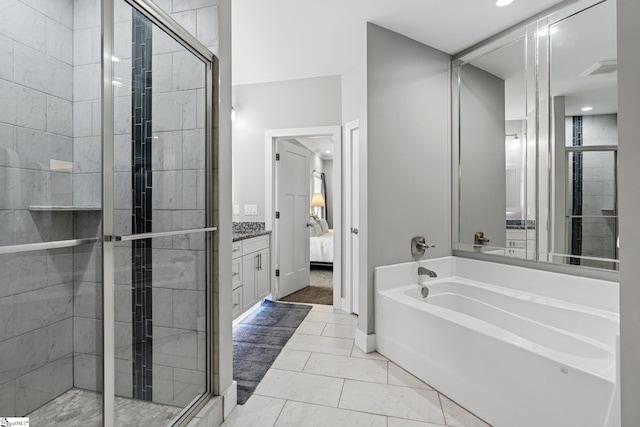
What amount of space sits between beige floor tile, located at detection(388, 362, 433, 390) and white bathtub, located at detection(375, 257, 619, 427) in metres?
0.04

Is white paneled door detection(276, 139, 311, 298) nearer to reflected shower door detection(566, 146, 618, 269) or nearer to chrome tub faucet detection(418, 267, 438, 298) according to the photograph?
chrome tub faucet detection(418, 267, 438, 298)

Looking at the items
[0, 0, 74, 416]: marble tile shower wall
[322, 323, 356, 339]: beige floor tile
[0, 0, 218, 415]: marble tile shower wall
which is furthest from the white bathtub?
[0, 0, 74, 416]: marble tile shower wall

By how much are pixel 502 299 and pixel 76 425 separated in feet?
8.64

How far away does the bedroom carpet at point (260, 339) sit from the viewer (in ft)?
6.93

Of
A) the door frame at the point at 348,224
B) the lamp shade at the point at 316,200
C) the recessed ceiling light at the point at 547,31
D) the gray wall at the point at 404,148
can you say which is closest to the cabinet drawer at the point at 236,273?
Answer: the door frame at the point at 348,224

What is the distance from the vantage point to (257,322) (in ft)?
10.1

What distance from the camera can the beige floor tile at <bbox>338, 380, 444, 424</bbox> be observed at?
172 centimetres

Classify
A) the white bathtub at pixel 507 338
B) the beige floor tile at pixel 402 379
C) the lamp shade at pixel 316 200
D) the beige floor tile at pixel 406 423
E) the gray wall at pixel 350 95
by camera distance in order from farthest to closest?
the lamp shade at pixel 316 200 < the gray wall at pixel 350 95 < the beige floor tile at pixel 402 379 < the beige floor tile at pixel 406 423 < the white bathtub at pixel 507 338

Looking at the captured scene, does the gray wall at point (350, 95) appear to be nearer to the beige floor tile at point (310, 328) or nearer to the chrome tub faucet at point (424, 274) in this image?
the chrome tub faucet at point (424, 274)

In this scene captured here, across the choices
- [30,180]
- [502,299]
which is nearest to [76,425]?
[30,180]

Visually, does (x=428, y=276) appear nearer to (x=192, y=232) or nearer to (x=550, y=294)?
(x=550, y=294)

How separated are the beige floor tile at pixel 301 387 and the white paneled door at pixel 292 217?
1717mm

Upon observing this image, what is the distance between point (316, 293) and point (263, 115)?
2379 mm

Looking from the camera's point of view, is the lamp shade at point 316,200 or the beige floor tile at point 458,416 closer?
the beige floor tile at point 458,416
